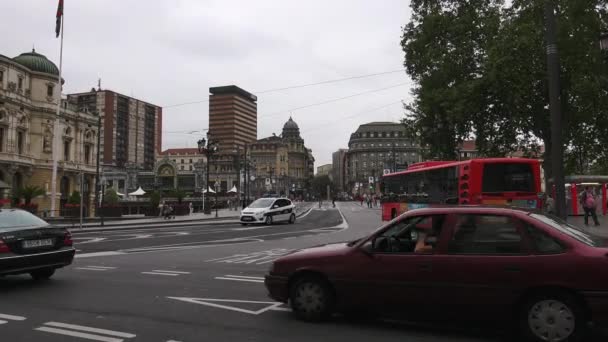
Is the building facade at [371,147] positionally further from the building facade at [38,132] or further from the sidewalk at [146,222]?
the sidewalk at [146,222]

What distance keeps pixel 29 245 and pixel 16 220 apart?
925 millimetres

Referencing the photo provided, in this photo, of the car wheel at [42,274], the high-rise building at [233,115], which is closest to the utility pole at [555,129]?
the car wheel at [42,274]

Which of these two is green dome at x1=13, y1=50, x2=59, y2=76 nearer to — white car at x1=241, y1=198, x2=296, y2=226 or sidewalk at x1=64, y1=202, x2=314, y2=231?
sidewalk at x1=64, y1=202, x2=314, y2=231

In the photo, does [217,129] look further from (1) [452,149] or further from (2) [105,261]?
(2) [105,261]

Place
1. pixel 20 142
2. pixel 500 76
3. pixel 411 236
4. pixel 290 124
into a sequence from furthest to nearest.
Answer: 1. pixel 290 124
2. pixel 20 142
3. pixel 500 76
4. pixel 411 236

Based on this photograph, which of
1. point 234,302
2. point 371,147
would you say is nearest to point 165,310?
point 234,302

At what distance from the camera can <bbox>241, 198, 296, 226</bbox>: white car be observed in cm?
2941

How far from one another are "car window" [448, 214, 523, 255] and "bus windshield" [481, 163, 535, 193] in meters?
13.8

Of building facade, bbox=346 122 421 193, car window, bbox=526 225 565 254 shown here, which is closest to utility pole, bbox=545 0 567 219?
car window, bbox=526 225 565 254

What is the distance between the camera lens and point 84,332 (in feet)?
18.9

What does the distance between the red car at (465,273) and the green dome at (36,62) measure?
63222 millimetres

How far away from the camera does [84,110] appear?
68.2 metres

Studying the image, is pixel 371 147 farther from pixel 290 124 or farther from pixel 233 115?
pixel 233 115

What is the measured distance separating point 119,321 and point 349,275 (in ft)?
9.86
